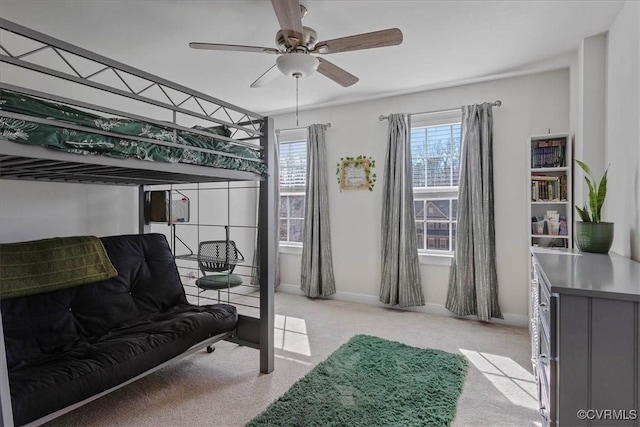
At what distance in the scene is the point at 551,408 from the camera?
4.45 ft

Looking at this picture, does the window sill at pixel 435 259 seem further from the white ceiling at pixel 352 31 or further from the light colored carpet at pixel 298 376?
the white ceiling at pixel 352 31

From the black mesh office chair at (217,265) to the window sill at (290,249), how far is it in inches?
50.7

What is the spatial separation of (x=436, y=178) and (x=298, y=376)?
2.65 meters

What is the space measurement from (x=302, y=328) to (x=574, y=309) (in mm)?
→ 2618

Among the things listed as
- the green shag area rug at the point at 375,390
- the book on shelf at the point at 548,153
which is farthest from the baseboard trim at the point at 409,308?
the book on shelf at the point at 548,153

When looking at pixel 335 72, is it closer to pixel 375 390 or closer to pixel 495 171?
pixel 495 171

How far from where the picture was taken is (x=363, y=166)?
4297 mm

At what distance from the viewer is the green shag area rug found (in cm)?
194

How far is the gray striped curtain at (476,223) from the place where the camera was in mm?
3521

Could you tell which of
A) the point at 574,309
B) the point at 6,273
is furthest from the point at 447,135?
the point at 6,273

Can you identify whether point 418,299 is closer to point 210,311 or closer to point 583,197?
point 583,197

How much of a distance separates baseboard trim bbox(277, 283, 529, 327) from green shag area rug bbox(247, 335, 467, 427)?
1.08 meters

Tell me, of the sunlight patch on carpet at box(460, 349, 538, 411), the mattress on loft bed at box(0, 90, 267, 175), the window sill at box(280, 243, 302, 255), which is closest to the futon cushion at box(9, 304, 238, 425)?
the mattress on loft bed at box(0, 90, 267, 175)

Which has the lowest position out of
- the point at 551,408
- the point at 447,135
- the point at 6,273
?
the point at 551,408
